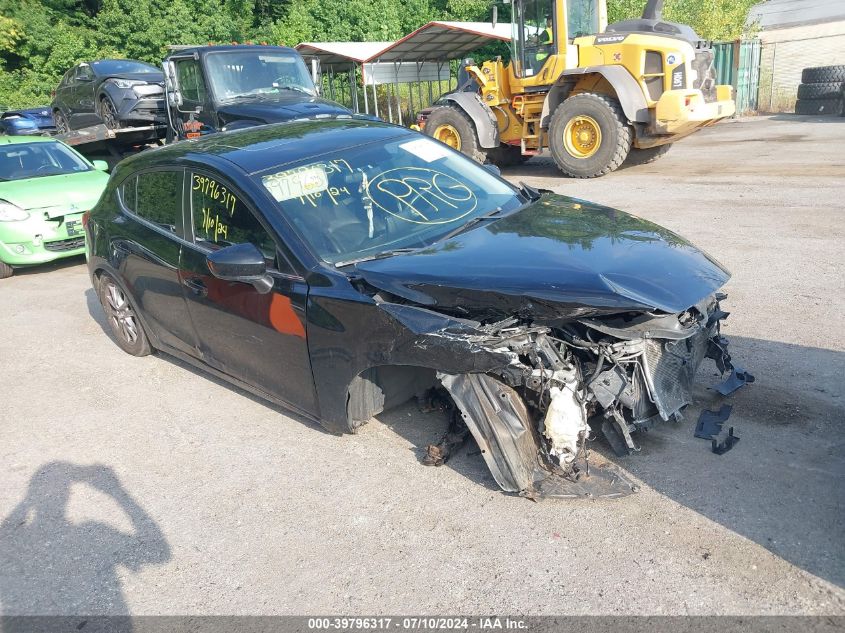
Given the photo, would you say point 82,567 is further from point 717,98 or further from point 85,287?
point 717,98

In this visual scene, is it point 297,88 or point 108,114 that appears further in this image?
point 108,114

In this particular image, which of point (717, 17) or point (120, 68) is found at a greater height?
point (717, 17)

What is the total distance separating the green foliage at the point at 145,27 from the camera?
2727 centimetres

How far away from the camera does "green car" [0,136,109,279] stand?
28.0 feet

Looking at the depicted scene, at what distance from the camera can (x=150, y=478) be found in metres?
3.99

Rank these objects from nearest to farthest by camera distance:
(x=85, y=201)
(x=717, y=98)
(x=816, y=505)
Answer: (x=816, y=505)
(x=85, y=201)
(x=717, y=98)

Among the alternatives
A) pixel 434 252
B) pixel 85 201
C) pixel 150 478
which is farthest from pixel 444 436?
pixel 85 201

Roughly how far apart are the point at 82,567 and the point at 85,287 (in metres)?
5.60

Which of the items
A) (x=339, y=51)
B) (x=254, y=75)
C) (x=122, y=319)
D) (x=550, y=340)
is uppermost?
(x=339, y=51)

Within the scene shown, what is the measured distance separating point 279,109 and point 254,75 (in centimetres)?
141

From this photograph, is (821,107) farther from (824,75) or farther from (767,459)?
(767,459)

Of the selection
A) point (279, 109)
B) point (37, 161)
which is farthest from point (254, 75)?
point (37, 161)

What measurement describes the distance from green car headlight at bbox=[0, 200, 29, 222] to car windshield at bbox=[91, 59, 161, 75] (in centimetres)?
629

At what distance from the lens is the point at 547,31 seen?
12.4m
